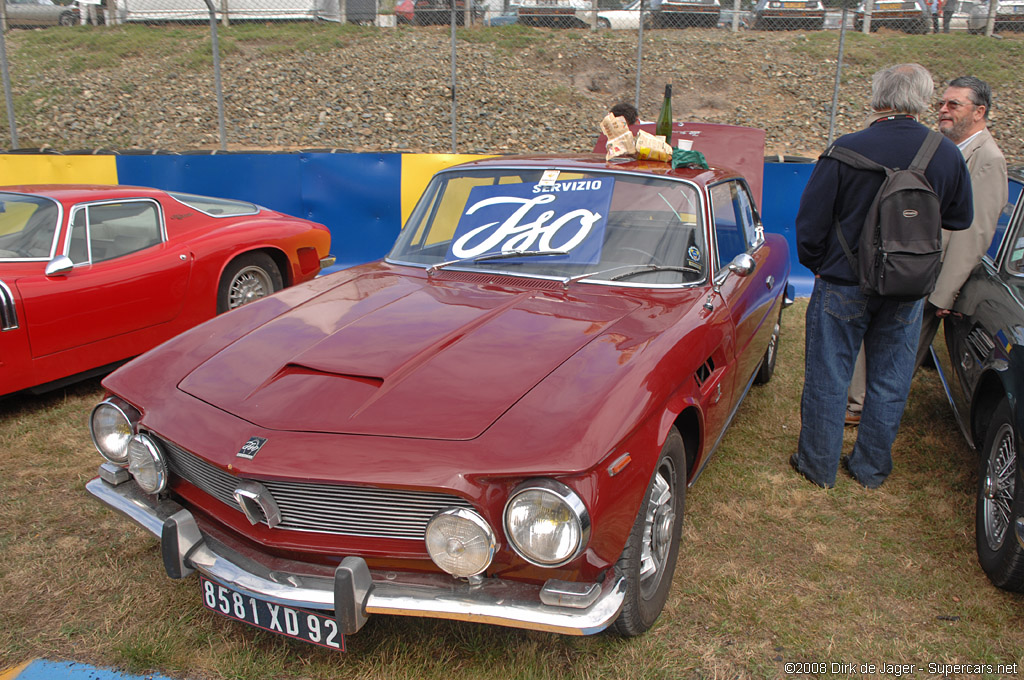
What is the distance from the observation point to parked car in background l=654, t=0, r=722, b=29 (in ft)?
41.5

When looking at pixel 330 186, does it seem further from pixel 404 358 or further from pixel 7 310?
pixel 404 358

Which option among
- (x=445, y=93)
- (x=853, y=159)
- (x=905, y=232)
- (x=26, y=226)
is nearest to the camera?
(x=905, y=232)

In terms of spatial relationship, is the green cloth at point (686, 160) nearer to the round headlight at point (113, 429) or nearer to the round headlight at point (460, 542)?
the round headlight at point (460, 542)

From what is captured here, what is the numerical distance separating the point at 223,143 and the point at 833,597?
27.5 ft

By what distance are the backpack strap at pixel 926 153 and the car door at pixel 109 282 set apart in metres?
4.40

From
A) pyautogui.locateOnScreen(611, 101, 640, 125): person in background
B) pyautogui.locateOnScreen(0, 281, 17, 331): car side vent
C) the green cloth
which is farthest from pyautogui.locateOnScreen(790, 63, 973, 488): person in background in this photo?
pyautogui.locateOnScreen(0, 281, 17, 331): car side vent

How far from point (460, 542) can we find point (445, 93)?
15.0 m

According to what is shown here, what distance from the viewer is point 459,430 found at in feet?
7.08

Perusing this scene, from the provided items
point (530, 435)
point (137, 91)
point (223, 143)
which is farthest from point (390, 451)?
point (137, 91)

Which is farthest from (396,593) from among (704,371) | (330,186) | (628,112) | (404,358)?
(330,186)

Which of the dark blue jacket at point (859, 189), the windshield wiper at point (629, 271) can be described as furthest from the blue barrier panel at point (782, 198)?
the windshield wiper at point (629, 271)

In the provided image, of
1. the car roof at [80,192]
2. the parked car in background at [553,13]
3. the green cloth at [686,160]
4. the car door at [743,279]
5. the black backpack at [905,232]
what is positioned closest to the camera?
the black backpack at [905,232]

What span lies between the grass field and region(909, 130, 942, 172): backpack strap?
5.17ft

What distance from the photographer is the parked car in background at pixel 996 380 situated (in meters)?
2.83
